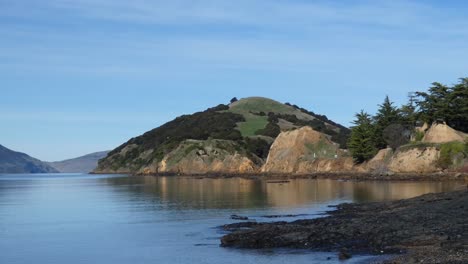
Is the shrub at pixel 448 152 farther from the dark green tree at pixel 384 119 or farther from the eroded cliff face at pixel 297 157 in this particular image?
the dark green tree at pixel 384 119

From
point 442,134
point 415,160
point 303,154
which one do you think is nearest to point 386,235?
point 415,160

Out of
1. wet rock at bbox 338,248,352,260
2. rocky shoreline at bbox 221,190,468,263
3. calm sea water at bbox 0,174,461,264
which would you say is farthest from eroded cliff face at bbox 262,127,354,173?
wet rock at bbox 338,248,352,260

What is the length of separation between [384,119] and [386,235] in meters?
89.3

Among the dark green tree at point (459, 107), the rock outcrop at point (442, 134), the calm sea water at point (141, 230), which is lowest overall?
the calm sea water at point (141, 230)

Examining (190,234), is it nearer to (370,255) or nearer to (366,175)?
(370,255)

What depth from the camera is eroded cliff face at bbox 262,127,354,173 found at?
12522 centimetres

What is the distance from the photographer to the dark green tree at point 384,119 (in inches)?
4373

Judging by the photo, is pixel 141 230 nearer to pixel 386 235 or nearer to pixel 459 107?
pixel 386 235

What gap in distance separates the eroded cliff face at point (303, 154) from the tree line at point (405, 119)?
8.02 m

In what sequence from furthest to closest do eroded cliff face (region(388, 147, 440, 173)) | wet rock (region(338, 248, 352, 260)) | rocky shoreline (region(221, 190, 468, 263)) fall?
eroded cliff face (region(388, 147, 440, 173))
wet rock (region(338, 248, 352, 260))
rocky shoreline (region(221, 190, 468, 263))

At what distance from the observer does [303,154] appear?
5261 inches

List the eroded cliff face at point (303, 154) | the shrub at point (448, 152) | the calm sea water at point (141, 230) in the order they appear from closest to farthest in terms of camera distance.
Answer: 1. the calm sea water at point (141, 230)
2. the shrub at point (448, 152)
3. the eroded cliff face at point (303, 154)

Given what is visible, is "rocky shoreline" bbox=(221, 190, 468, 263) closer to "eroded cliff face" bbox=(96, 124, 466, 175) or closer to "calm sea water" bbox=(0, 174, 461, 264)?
"calm sea water" bbox=(0, 174, 461, 264)

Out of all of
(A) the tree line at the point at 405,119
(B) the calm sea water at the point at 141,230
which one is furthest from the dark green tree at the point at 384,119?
(B) the calm sea water at the point at 141,230
